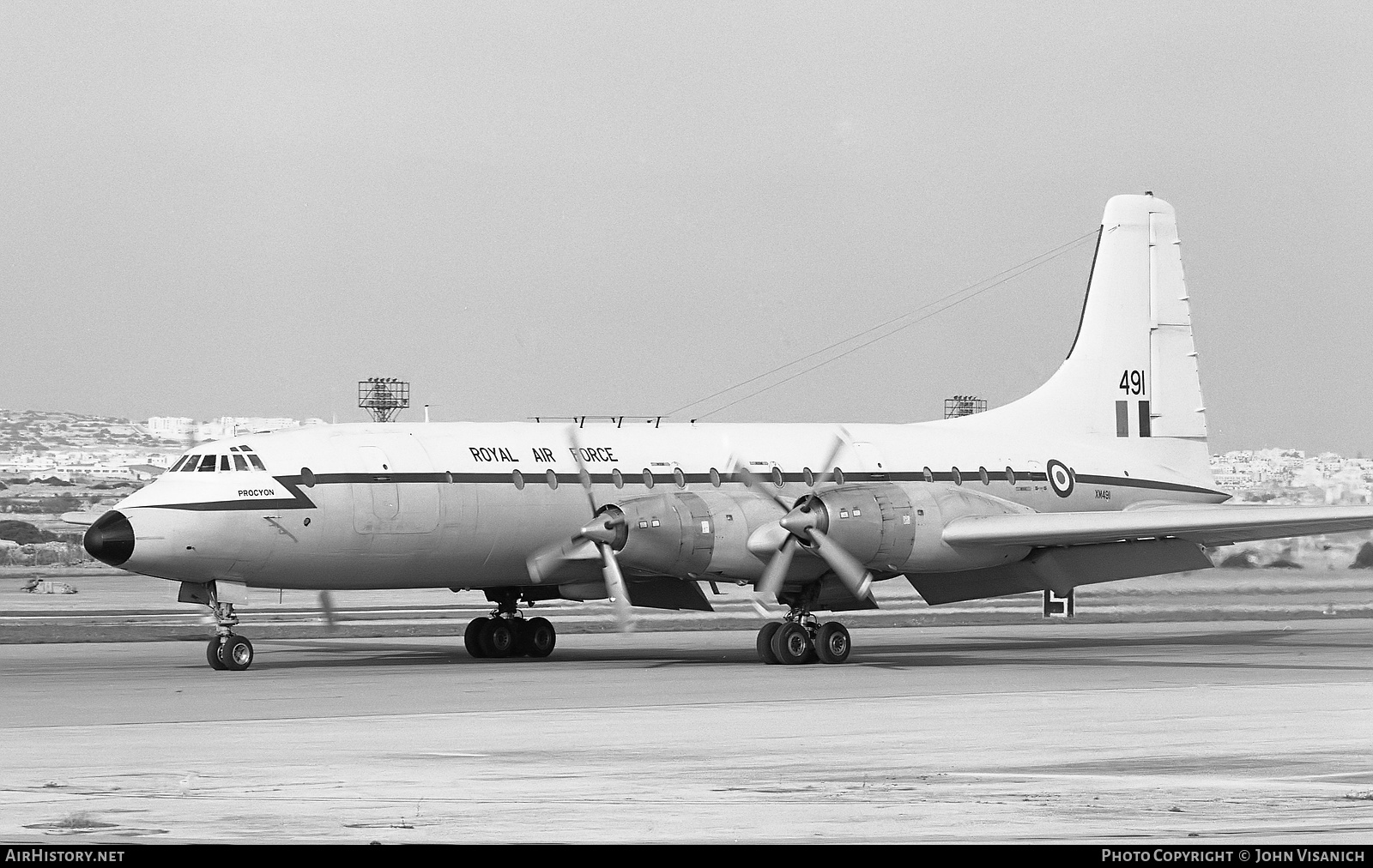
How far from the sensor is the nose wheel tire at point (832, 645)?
83.7 ft

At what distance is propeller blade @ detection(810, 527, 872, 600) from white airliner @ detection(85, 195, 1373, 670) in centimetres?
4

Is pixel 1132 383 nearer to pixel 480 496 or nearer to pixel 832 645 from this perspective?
pixel 832 645

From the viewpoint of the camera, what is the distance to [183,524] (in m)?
24.1

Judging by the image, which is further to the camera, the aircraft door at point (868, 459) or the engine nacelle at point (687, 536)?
the aircraft door at point (868, 459)

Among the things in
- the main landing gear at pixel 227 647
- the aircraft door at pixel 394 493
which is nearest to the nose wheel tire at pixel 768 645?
the aircraft door at pixel 394 493

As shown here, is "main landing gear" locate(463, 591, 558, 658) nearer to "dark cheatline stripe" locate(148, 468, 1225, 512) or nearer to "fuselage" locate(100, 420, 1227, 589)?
"fuselage" locate(100, 420, 1227, 589)

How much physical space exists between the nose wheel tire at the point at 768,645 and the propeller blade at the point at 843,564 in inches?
53.8

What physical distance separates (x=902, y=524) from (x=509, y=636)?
22.9 ft

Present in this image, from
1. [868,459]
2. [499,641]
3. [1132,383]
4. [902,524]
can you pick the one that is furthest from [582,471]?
[1132,383]

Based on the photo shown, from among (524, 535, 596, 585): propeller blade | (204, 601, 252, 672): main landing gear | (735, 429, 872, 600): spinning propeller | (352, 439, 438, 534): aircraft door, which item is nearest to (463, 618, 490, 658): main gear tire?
(524, 535, 596, 585): propeller blade

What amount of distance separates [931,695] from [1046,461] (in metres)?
12.3

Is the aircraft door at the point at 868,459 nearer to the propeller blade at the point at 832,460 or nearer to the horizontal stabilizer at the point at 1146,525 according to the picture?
the propeller blade at the point at 832,460

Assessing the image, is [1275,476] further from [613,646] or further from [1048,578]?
[613,646]

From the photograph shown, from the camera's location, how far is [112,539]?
77.5ft
